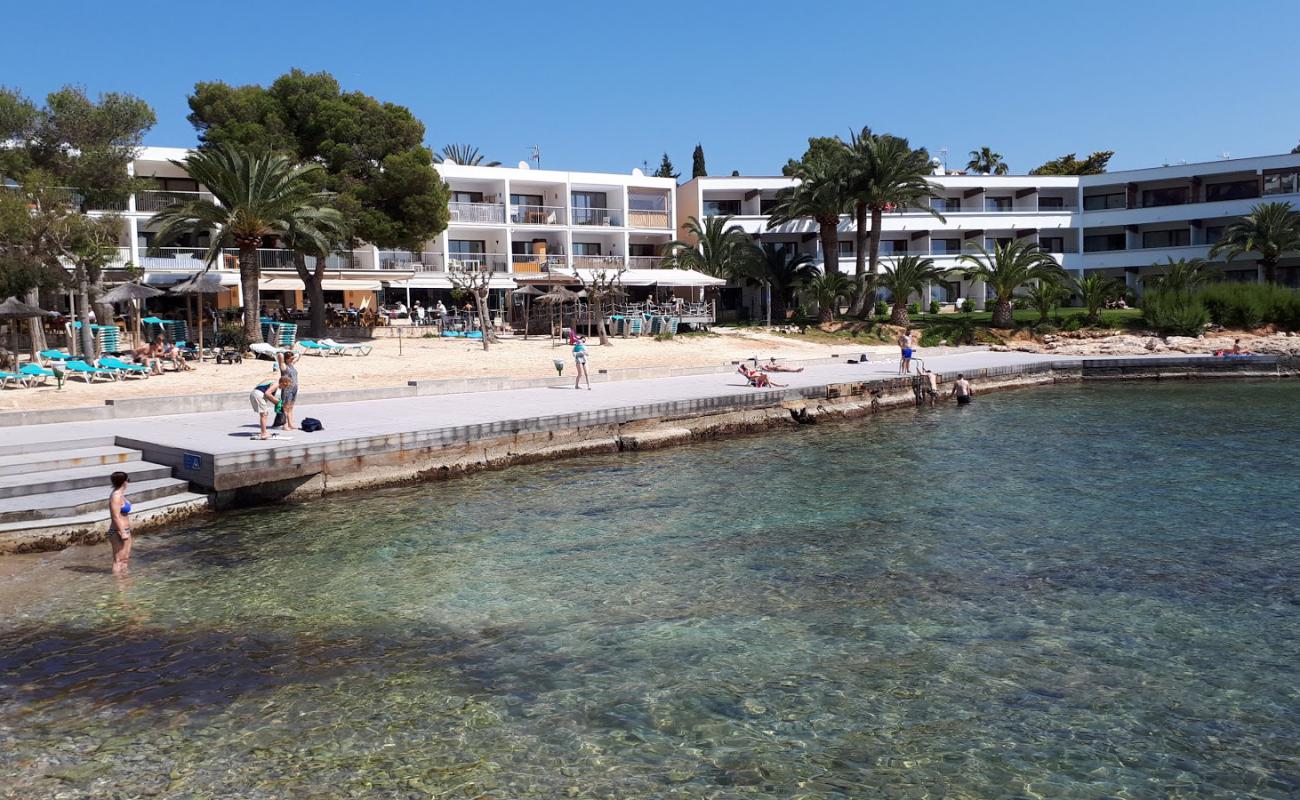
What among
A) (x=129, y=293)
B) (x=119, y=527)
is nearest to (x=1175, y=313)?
(x=129, y=293)

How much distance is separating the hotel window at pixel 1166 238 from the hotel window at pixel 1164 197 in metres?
1.64

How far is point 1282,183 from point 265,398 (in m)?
57.0

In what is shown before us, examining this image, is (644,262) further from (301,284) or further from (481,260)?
(301,284)

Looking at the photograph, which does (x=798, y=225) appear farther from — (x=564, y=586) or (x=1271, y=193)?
(x=564, y=586)

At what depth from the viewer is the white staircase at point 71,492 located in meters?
11.2

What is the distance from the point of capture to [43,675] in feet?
24.6

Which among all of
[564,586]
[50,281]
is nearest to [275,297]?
[50,281]

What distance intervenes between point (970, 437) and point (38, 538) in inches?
653

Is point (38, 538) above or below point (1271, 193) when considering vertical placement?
below

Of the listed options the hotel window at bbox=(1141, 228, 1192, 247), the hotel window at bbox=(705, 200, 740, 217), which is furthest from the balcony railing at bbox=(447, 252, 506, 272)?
the hotel window at bbox=(1141, 228, 1192, 247)

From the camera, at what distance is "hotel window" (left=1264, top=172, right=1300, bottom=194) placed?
170 feet

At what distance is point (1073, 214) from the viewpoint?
186 ft

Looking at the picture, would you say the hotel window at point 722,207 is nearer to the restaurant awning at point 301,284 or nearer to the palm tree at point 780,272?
the palm tree at point 780,272

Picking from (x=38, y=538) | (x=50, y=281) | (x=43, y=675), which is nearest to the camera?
(x=43, y=675)
